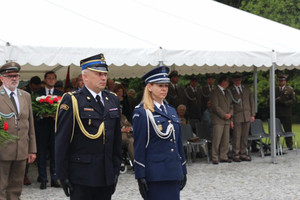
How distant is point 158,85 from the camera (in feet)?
15.8

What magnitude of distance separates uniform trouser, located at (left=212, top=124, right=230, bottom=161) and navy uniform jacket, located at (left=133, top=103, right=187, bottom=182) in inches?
269

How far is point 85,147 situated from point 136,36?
19.5ft

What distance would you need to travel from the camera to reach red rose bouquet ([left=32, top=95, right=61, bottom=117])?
854 cm

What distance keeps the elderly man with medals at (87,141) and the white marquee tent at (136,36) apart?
14.2 ft

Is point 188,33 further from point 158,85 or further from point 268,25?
point 158,85

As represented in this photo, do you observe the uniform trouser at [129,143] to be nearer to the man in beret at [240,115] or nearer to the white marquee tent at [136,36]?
the white marquee tent at [136,36]

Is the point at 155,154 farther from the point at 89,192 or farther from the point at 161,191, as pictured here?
the point at 89,192

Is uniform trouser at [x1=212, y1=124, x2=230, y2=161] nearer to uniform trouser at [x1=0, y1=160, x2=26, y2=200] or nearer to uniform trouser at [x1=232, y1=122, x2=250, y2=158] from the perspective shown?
uniform trouser at [x1=232, y1=122, x2=250, y2=158]

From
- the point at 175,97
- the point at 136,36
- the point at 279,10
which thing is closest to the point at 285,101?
the point at 175,97

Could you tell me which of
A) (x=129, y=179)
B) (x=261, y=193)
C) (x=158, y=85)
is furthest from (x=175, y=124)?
(x=129, y=179)

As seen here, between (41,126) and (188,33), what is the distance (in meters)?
4.07

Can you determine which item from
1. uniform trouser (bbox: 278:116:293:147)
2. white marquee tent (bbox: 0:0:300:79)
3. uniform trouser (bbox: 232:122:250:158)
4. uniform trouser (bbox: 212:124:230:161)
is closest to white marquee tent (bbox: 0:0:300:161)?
white marquee tent (bbox: 0:0:300:79)

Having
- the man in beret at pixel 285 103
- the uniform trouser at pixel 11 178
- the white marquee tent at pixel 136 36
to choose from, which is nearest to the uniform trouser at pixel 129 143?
the white marquee tent at pixel 136 36

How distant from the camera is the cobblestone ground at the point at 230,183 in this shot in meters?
8.07
